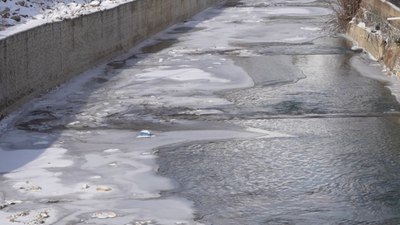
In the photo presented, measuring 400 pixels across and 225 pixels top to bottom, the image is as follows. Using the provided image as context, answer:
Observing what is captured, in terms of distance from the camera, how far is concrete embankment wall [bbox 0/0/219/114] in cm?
1128

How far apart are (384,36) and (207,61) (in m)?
3.43

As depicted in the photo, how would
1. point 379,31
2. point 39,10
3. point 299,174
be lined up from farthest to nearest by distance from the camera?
point 379,31 < point 39,10 < point 299,174

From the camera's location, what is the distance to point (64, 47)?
45.3 feet

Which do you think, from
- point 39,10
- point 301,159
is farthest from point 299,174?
point 39,10

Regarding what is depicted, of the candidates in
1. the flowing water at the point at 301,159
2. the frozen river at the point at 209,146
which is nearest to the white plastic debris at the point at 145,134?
the frozen river at the point at 209,146

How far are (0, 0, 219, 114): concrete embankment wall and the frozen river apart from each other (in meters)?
0.28

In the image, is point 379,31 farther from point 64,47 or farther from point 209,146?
point 209,146

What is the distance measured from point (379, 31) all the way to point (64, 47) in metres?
6.70

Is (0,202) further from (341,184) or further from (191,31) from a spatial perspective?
(191,31)

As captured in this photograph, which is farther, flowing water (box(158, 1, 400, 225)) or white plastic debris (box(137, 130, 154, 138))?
white plastic debris (box(137, 130, 154, 138))

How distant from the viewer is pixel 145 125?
34.9 feet

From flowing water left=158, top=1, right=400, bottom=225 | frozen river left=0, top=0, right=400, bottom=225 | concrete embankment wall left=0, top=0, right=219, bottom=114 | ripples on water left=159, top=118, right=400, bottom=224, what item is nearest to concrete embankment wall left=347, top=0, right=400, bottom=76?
frozen river left=0, top=0, right=400, bottom=225

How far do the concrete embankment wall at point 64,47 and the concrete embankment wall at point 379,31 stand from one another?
197 inches

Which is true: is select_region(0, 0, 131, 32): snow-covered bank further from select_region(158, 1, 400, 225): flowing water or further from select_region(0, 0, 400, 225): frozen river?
select_region(158, 1, 400, 225): flowing water
